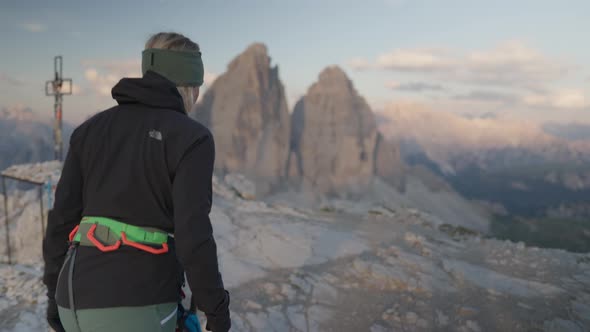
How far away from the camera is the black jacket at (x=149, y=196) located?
7.12 ft

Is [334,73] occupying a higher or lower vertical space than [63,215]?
higher

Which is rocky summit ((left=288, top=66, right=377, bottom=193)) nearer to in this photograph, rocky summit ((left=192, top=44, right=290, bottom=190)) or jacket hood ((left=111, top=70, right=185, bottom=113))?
rocky summit ((left=192, top=44, right=290, bottom=190))

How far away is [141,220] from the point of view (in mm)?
2258

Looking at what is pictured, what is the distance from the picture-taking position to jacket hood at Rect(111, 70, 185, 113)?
2357 millimetres

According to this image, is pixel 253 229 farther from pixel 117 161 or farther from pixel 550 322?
pixel 117 161

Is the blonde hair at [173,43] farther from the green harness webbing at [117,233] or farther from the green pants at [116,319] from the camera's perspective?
the green pants at [116,319]

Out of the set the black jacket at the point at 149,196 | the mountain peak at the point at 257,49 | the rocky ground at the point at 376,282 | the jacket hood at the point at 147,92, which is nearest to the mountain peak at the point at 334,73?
the mountain peak at the point at 257,49

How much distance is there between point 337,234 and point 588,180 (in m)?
219

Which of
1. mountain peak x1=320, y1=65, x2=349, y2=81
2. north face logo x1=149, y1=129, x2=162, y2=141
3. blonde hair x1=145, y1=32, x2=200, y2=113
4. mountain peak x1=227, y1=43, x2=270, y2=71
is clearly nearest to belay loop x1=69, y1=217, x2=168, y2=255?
north face logo x1=149, y1=129, x2=162, y2=141

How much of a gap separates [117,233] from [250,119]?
3666 inches

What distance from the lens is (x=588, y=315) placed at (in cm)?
637

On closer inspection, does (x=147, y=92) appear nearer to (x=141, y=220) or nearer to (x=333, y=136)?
(x=141, y=220)

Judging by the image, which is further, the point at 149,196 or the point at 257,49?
the point at 257,49

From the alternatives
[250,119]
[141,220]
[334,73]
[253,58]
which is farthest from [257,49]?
[141,220]
